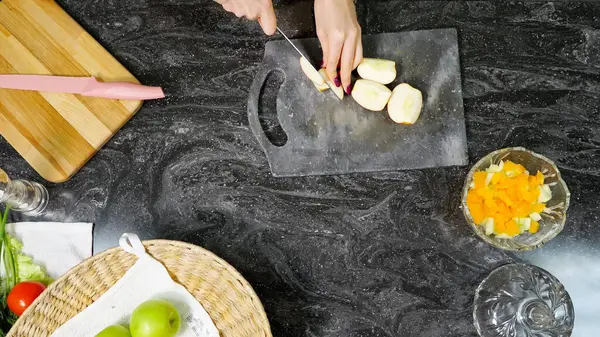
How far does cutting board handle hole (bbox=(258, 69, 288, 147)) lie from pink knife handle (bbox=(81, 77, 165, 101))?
22 centimetres

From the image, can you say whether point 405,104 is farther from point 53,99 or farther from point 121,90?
point 53,99

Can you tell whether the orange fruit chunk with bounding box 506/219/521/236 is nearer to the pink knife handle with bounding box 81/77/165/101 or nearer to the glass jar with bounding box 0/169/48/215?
the pink knife handle with bounding box 81/77/165/101

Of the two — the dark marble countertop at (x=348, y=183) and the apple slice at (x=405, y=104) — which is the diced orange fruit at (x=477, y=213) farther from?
the apple slice at (x=405, y=104)

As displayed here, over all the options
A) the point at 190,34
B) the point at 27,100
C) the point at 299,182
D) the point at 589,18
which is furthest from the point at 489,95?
the point at 27,100

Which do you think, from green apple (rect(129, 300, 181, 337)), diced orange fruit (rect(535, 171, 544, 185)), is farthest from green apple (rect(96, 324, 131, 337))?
diced orange fruit (rect(535, 171, 544, 185))

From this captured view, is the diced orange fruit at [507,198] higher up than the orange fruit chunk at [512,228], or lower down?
higher up

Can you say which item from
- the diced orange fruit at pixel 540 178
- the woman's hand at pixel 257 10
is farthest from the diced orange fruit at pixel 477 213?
the woman's hand at pixel 257 10

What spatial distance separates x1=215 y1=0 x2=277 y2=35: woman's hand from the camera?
1134mm

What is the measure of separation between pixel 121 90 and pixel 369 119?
20.8 inches

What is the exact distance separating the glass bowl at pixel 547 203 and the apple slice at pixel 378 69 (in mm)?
251

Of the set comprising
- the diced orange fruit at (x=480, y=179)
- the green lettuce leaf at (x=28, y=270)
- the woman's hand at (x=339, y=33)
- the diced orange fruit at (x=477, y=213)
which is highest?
the woman's hand at (x=339, y=33)

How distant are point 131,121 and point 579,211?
3.19 feet

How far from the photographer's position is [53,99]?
1280 millimetres

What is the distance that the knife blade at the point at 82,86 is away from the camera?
4.04ft
